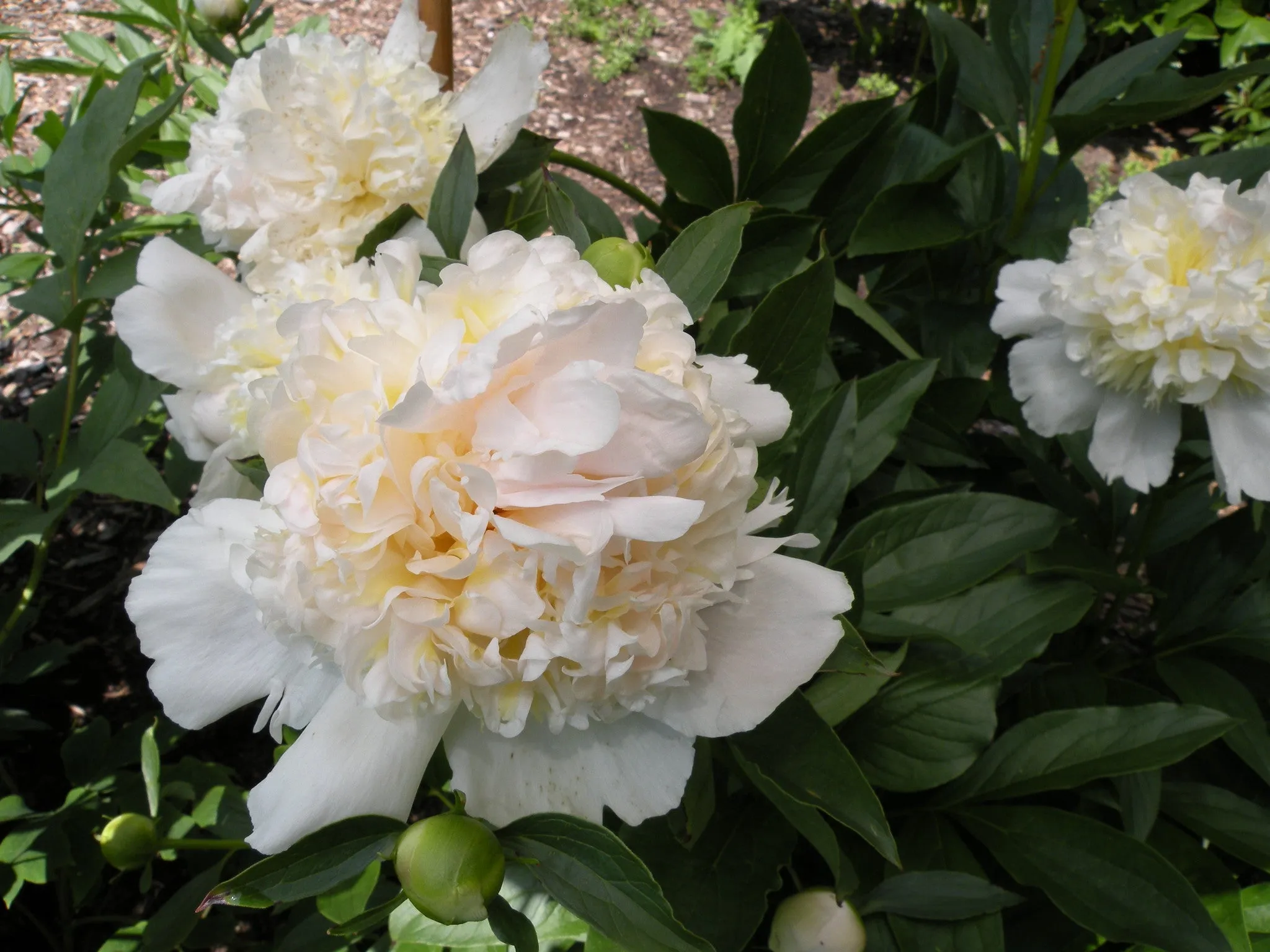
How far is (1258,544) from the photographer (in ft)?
3.77

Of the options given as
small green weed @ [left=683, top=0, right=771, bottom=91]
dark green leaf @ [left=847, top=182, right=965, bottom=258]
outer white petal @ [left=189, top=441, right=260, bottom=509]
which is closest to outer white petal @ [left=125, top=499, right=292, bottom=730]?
outer white petal @ [left=189, top=441, right=260, bottom=509]

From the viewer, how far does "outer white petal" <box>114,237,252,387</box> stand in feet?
2.03

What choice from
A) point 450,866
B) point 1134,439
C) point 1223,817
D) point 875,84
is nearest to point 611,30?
point 875,84

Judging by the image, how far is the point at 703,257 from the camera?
2.05 feet

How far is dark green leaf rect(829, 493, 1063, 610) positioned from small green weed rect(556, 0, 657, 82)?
2.47 m

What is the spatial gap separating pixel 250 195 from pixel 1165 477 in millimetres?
890

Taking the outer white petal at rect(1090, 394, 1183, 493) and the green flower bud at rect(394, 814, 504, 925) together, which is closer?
the green flower bud at rect(394, 814, 504, 925)

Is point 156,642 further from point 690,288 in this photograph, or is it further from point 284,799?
point 690,288

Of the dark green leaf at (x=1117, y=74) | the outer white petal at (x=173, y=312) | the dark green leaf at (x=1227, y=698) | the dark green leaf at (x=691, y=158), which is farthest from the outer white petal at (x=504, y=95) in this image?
the dark green leaf at (x=1227, y=698)

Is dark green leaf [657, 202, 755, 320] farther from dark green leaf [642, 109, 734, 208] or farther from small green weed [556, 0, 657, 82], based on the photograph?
small green weed [556, 0, 657, 82]

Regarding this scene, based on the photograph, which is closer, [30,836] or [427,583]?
[427,583]

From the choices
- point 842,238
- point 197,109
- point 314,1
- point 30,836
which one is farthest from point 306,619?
Answer: point 314,1

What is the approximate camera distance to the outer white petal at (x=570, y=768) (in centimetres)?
51

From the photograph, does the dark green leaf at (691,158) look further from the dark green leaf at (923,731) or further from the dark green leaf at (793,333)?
the dark green leaf at (923,731)
